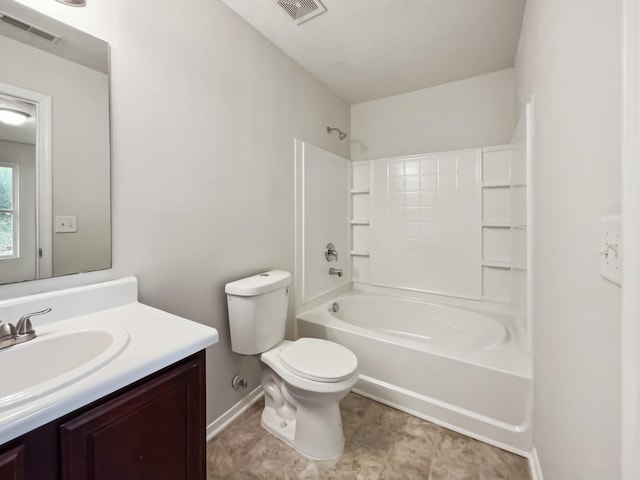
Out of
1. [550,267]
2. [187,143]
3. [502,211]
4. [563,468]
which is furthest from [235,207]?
[502,211]

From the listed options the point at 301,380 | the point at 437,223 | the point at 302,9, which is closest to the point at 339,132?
the point at 302,9

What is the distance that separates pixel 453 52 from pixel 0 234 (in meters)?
2.69

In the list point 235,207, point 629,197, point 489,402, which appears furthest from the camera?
point 235,207

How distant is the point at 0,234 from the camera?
0.93 metres

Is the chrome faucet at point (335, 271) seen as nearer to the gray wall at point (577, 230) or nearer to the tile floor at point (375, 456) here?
the tile floor at point (375, 456)

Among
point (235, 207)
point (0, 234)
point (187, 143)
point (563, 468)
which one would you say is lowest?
point (563, 468)

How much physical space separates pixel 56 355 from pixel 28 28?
1.10m

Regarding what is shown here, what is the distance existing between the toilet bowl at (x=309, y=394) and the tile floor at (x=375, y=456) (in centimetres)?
6

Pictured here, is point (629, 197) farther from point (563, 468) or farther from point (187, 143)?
point (187, 143)

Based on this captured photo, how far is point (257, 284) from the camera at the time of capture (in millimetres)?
1607

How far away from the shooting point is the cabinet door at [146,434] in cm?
64

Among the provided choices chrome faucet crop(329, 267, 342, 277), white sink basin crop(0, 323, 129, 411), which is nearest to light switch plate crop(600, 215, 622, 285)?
white sink basin crop(0, 323, 129, 411)

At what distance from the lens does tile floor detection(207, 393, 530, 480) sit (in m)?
1.36

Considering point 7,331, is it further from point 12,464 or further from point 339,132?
point 339,132
